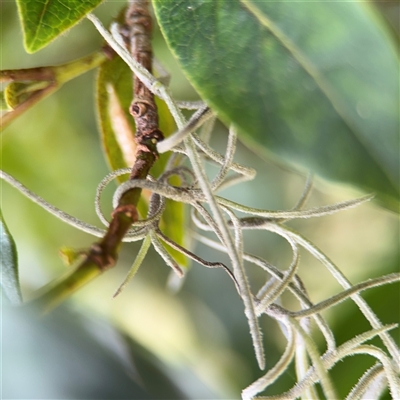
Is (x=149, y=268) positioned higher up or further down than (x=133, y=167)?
further down

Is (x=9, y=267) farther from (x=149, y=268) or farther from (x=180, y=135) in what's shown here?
(x=149, y=268)

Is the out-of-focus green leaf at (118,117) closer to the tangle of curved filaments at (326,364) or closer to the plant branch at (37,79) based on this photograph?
the plant branch at (37,79)

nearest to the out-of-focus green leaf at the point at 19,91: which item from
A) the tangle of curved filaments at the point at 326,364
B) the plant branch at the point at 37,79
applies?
the plant branch at the point at 37,79

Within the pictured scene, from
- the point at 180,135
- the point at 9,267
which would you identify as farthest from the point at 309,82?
the point at 9,267

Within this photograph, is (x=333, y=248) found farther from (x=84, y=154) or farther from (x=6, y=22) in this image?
(x=6, y=22)

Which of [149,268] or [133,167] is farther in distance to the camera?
[149,268]

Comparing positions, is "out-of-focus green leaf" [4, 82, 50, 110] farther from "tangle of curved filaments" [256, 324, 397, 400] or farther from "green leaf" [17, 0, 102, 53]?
"tangle of curved filaments" [256, 324, 397, 400]
